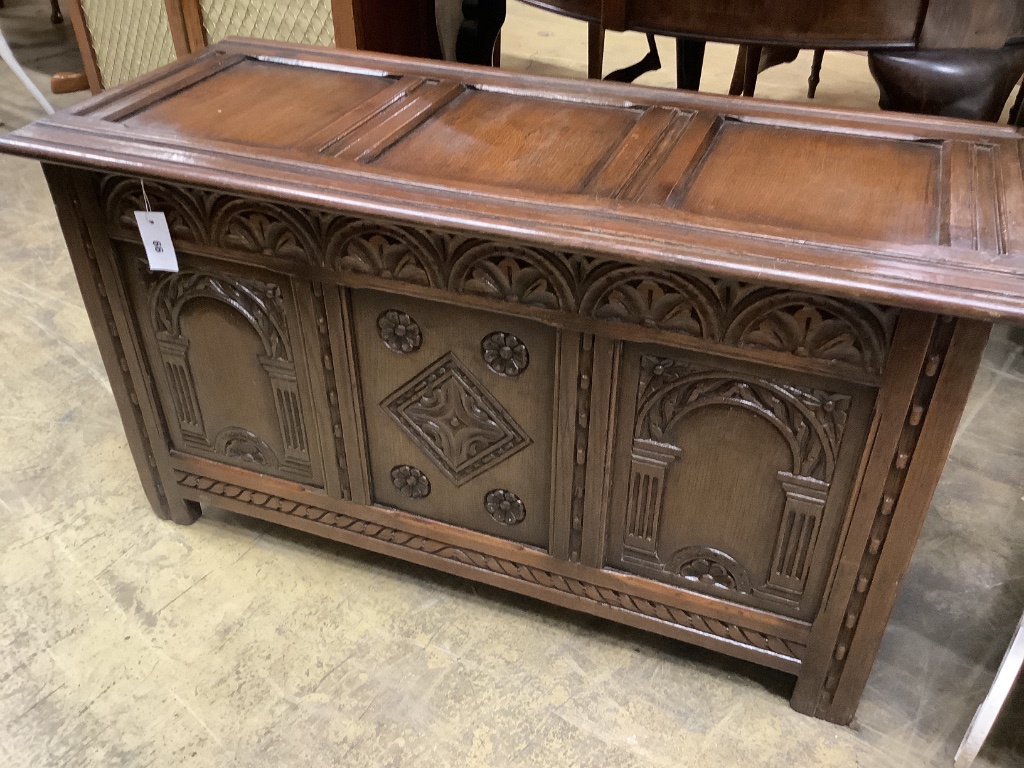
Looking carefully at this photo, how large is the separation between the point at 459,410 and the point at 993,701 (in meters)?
0.95

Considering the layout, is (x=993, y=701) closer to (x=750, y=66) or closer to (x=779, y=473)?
(x=779, y=473)

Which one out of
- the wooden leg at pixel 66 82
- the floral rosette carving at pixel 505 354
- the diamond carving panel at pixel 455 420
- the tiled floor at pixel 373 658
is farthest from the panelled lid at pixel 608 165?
the wooden leg at pixel 66 82

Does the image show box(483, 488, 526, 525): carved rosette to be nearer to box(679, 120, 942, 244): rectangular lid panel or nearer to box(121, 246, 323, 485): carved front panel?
box(121, 246, 323, 485): carved front panel

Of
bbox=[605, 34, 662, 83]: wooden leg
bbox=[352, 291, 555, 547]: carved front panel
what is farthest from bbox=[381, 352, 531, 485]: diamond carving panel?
bbox=[605, 34, 662, 83]: wooden leg

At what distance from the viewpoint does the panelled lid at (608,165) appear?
3.48 ft

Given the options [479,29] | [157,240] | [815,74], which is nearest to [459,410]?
[157,240]

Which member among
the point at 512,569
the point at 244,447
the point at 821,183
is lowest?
the point at 512,569

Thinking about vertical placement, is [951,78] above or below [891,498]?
above

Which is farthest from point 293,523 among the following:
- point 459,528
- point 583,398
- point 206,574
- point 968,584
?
point 968,584

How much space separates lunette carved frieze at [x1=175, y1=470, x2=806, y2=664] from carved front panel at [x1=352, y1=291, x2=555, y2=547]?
2.4 inches

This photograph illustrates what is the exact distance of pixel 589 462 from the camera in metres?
1.36

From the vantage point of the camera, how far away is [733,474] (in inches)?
50.9

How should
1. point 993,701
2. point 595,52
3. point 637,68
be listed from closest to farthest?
point 993,701 < point 595,52 < point 637,68

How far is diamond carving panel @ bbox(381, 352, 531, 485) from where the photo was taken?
1.40 m
